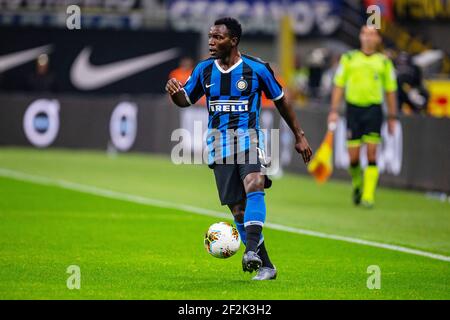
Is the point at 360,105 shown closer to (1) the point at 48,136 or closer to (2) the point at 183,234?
(2) the point at 183,234

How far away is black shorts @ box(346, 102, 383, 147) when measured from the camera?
17.1 m

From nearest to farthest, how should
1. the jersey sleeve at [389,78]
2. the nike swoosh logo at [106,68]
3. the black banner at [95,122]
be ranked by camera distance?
Result: the jersey sleeve at [389,78] → the black banner at [95,122] → the nike swoosh logo at [106,68]

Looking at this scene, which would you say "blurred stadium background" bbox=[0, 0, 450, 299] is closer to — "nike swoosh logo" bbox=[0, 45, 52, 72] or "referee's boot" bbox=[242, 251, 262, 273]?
"nike swoosh logo" bbox=[0, 45, 52, 72]

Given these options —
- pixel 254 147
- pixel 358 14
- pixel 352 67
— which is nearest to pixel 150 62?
pixel 358 14

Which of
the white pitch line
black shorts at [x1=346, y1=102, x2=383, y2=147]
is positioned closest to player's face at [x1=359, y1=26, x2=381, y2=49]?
black shorts at [x1=346, y1=102, x2=383, y2=147]

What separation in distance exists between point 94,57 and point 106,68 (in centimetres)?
48

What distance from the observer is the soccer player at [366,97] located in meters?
17.0

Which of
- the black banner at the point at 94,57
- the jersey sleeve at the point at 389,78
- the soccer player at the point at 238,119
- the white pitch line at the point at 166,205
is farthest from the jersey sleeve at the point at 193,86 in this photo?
→ the black banner at the point at 94,57

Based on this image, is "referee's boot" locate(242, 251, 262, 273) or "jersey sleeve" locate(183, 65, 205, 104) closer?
"referee's boot" locate(242, 251, 262, 273)

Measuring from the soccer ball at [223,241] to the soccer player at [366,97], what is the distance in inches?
278

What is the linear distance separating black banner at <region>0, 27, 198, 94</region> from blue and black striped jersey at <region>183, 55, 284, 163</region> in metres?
20.3

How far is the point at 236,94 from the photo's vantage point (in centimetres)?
1035

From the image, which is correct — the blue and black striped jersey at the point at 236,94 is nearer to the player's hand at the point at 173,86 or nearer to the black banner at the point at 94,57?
the player's hand at the point at 173,86

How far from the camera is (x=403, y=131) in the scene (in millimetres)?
19969
